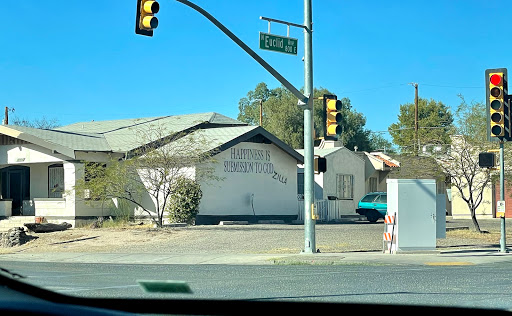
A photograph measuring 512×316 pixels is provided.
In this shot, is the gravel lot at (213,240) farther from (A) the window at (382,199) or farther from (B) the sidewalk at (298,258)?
(A) the window at (382,199)

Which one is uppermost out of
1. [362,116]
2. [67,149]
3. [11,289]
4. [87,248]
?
[362,116]

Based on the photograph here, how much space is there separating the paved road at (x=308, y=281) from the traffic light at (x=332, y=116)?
12.9 feet

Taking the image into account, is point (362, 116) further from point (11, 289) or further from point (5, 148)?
point (11, 289)

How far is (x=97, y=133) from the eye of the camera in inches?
1458

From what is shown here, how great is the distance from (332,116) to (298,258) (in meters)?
3.91

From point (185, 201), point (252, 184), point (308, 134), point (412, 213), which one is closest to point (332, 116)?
point (308, 134)

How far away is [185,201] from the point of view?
28.8m

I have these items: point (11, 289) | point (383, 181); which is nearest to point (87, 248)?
point (11, 289)

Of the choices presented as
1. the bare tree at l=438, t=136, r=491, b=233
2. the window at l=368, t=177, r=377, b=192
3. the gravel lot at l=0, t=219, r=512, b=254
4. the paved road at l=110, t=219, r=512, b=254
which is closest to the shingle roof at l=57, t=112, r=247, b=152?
the gravel lot at l=0, t=219, r=512, b=254

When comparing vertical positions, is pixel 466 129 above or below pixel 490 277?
above

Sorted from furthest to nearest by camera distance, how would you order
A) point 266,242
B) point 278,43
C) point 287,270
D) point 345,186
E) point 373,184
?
point 373,184 → point 345,186 → point 266,242 → point 278,43 → point 287,270

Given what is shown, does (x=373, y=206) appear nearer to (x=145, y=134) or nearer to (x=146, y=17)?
(x=145, y=134)

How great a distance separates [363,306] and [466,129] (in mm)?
24390

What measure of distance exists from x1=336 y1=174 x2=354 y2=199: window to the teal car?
12.1 ft
